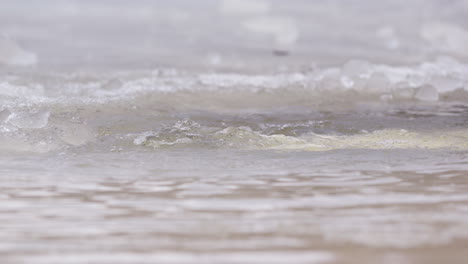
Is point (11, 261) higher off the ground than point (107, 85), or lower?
lower

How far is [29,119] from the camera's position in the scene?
5172mm

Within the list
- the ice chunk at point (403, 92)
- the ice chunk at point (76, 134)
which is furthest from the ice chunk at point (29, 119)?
the ice chunk at point (403, 92)

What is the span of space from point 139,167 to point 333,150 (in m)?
1.38


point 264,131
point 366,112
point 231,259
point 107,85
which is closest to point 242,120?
point 264,131

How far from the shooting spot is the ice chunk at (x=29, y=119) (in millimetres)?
5105

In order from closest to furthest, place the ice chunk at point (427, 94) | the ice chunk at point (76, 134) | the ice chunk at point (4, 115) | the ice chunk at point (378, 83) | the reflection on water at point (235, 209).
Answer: the reflection on water at point (235, 209) → the ice chunk at point (76, 134) → the ice chunk at point (4, 115) → the ice chunk at point (427, 94) → the ice chunk at point (378, 83)

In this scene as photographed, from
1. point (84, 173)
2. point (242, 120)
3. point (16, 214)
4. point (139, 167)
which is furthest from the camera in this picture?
point (242, 120)

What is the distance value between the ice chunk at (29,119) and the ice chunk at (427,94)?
18.4 feet

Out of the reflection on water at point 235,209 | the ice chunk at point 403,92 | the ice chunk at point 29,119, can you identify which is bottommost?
the reflection on water at point 235,209

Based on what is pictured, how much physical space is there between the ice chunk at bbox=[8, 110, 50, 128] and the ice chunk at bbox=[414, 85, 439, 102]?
562cm

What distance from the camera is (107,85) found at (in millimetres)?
8562

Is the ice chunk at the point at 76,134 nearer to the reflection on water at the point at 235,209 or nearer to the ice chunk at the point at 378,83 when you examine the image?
the reflection on water at the point at 235,209

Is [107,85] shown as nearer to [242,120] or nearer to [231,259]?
[242,120]

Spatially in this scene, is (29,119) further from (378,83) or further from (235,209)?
(378,83)
